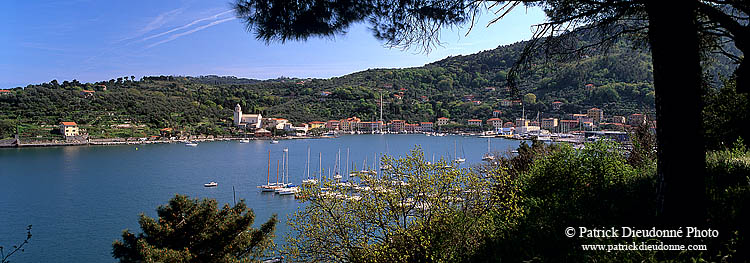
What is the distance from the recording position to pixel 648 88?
43812 mm

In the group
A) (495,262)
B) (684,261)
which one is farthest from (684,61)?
(495,262)

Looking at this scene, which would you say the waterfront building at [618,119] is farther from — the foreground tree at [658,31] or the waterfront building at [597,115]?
the foreground tree at [658,31]

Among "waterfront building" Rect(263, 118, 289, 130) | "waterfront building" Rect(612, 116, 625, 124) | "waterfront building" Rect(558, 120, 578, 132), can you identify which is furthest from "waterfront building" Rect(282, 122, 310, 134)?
"waterfront building" Rect(612, 116, 625, 124)

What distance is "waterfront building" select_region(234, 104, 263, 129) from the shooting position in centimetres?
6144

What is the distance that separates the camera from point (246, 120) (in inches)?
2480

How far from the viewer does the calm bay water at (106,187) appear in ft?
→ 48.6

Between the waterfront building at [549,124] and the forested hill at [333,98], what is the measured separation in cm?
151

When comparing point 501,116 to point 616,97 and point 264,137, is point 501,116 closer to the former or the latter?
point 616,97

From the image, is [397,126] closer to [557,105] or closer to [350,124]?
[350,124]

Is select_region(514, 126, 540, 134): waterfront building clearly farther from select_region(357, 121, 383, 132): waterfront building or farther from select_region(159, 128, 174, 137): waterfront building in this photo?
select_region(159, 128, 174, 137): waterfront building

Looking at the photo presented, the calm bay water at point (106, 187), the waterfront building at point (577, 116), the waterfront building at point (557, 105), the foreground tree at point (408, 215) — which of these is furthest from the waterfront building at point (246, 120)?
the foreground tree at point (408, 215)

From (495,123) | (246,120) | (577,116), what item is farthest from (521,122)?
(246,120)

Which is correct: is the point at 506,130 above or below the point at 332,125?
below

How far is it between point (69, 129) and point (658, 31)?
53.5 metres
